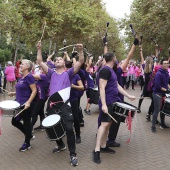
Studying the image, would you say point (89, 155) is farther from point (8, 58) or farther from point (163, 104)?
point (8, 58)

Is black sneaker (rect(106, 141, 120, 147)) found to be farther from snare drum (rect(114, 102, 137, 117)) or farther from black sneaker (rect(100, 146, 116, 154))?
snare drum (rect(114, 102, 137, 117))

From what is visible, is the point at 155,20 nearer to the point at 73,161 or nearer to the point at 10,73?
the point at 10,73

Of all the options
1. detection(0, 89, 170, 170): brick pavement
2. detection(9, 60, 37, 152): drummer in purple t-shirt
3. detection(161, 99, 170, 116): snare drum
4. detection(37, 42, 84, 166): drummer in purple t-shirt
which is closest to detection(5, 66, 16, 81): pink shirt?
detection(0, 89, 170, 170): brick pavement

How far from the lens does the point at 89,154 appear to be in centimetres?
532

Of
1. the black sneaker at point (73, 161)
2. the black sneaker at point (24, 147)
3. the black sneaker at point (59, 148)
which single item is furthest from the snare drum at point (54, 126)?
the black sneaker at point (24, 147)

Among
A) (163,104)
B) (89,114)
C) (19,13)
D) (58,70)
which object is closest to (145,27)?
(19,13)

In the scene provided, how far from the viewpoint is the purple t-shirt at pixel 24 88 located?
5.36 meters

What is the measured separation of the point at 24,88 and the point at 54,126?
3.69 feet

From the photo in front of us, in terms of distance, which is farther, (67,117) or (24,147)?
(24,147)

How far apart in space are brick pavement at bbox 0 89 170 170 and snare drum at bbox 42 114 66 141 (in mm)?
508

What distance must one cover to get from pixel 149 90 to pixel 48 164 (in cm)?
427

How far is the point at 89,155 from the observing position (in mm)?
5273

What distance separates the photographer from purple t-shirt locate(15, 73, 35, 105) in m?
5.36

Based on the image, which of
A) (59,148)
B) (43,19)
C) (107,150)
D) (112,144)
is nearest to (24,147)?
(59,148)
